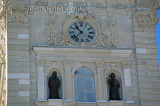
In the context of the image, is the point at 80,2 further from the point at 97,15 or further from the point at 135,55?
the point at 135,55

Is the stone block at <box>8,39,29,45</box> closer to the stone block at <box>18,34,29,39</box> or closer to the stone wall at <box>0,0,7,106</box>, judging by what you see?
the stone block at <box>18,34,29,39</box>

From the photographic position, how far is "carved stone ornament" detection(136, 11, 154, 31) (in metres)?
35.0

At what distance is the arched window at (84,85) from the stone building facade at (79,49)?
0.05m

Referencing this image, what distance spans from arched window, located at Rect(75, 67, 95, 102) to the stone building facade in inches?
2.0

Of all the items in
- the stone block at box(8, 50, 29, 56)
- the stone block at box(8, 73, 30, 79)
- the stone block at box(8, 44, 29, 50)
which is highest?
the stone block at box(8, 44, 29, 50)

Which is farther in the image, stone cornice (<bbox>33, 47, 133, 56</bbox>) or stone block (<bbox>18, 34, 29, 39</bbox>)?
stone block (<bbox>18, 34, 29, 39</bbox>)

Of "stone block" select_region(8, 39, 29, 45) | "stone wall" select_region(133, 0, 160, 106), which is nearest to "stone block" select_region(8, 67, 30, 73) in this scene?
"stone block" select_region(8, 39, 29, 45)

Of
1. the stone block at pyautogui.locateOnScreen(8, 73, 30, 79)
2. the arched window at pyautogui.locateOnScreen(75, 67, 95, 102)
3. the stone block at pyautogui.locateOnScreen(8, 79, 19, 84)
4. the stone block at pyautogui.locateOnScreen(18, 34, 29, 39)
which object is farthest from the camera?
the stone block at pyautogui.locateOnScreen(18, 34, 29, 39)

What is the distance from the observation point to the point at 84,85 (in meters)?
33.4

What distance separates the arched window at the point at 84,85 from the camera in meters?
33.2

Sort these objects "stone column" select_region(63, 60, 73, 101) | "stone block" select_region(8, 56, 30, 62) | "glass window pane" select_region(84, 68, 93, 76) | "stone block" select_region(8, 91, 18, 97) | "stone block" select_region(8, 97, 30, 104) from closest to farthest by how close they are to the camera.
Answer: "stone block" select_region(8, 97, 30, 104) → "stone block" select_region(8, 91, 18, 97) → "stone column" select_region(63, 60, 73, 101) → "stone block" select_region(8, 56, 30, 62) → "glass window pane" select_region(84, 68, 93, 76)

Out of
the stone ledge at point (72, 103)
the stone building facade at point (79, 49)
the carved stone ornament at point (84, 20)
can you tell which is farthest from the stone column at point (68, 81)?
the carved stone ornament at point (84, 20)

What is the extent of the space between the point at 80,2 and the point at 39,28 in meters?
2.70

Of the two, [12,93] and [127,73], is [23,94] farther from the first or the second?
[127,73]
